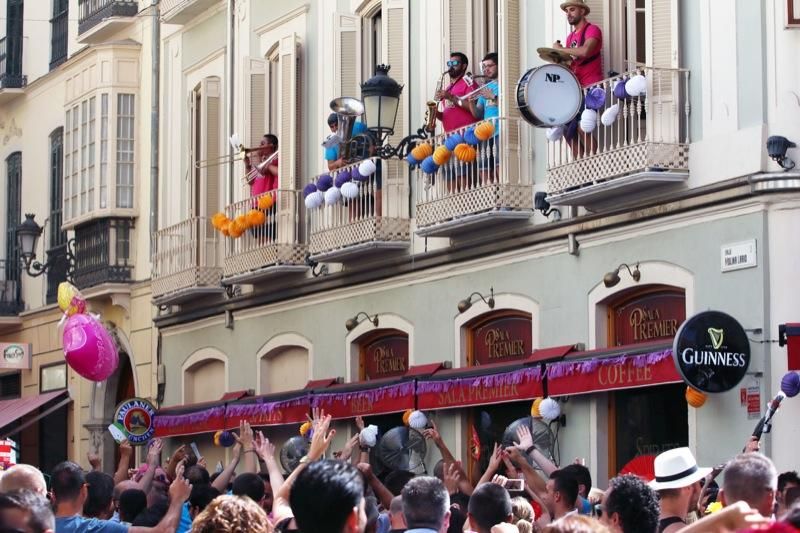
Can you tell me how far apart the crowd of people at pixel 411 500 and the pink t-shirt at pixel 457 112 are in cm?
634

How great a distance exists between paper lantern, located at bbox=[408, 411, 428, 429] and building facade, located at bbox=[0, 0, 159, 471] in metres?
9.42

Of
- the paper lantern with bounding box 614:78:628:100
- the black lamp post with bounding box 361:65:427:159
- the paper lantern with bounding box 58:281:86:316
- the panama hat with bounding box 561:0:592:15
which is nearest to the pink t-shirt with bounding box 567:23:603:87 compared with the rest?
the panama hat with bounding box 561:0:592:15

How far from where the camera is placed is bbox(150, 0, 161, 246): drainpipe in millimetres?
28062

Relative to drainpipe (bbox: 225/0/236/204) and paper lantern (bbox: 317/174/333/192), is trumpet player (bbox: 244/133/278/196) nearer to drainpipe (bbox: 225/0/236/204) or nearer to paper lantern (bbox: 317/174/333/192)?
drainpipe (bbox: 225/0/236/204)

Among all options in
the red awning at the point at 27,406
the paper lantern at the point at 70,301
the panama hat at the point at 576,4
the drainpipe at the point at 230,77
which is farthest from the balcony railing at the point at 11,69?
the panama hat at the point at 576,4

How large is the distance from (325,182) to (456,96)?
9.11 feet

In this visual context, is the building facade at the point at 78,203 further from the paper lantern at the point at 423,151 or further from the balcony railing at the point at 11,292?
the paper lantern at the point at 423,151

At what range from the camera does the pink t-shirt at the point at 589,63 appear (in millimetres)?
17094

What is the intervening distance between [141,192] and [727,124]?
1488 cm

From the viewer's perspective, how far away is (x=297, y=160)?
2298cm

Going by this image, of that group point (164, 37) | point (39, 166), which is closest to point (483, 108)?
point (164, 37)

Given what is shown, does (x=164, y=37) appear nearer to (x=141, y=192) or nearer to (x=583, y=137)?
(x=141, y=192)

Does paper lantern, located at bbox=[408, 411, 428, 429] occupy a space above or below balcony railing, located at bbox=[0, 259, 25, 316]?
below

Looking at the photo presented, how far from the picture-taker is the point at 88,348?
82.6ft
